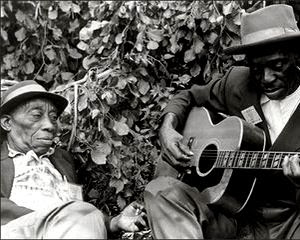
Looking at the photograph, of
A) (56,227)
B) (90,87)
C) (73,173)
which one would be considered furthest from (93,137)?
(56,227)

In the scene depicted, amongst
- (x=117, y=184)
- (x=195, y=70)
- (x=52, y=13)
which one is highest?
(x=52, y=13)

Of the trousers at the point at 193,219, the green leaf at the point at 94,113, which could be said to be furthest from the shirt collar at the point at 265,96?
the green leaf at the point at 94,113

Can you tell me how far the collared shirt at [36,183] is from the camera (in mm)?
3488

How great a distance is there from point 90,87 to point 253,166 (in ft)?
4.93

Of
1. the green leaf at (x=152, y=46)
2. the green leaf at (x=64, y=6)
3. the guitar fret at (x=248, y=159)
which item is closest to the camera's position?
the guitar fret at (x=248, y=159)

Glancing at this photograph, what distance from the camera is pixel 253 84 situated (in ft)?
12.3

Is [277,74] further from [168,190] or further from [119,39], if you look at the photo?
[119,39]

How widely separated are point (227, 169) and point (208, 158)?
20 cm

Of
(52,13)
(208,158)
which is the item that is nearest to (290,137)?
(208,158)

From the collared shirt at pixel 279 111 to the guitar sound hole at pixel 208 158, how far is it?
1.05ft

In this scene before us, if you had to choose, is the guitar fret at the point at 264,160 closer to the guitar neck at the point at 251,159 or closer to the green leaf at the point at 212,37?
the guitar neck at the point at 251,159

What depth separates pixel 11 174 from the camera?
11.6 ft

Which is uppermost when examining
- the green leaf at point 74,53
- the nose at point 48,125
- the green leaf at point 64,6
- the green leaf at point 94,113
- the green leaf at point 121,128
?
the green leaf at point 64,6

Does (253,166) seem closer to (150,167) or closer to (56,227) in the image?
(56,227)
